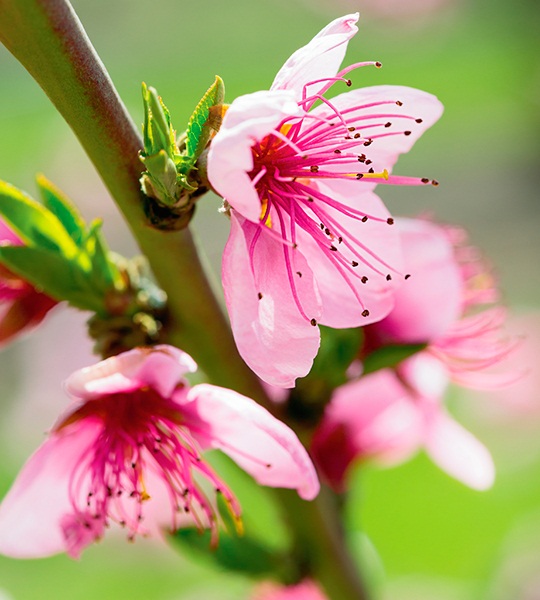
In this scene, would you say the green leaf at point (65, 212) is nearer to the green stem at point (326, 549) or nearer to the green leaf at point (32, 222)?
the green leaf at point (32, 222)

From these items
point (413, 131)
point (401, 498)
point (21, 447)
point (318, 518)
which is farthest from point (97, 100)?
point (21, 447)

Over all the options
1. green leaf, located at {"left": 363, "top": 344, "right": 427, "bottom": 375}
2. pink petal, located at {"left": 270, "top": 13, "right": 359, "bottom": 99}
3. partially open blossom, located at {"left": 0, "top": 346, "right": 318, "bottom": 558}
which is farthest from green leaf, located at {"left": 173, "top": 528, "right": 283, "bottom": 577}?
pink petal, located at {"left": 270, "top": 13, "right": 359, "bottom": 99}

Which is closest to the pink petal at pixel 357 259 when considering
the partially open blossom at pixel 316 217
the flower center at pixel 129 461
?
the partially open blossom at pixel 316 217

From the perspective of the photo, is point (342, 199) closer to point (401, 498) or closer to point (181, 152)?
point (181, 152)

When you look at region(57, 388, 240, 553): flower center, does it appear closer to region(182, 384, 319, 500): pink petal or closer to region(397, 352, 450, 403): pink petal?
region(182, 384, 319, 500): pink petal

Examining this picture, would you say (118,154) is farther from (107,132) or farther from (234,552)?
(234,552)

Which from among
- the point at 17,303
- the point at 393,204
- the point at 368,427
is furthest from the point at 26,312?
the point at 393,204
